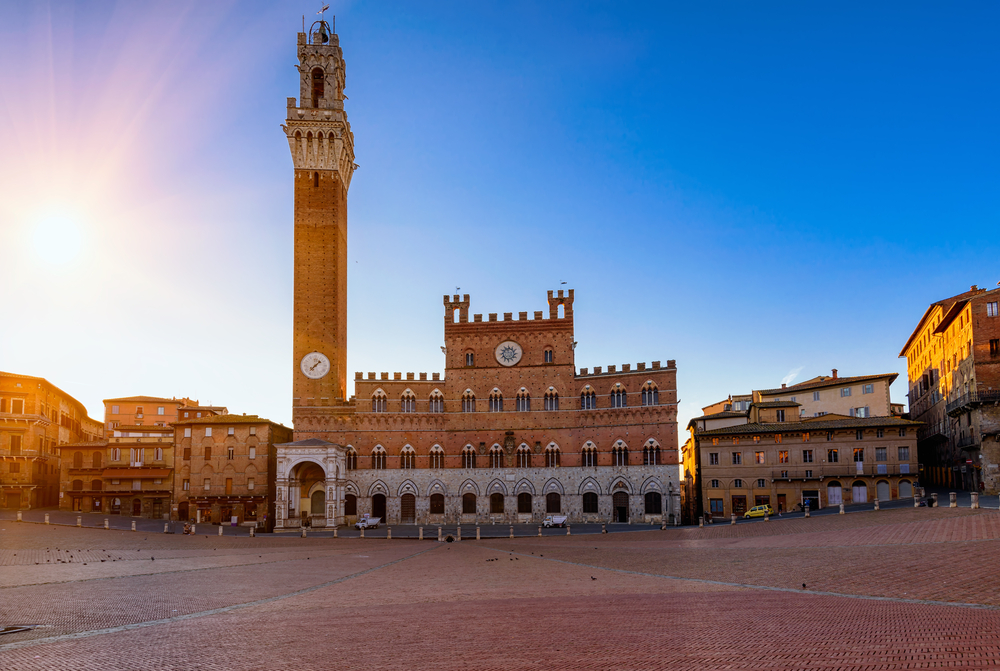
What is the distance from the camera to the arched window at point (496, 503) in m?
58.3

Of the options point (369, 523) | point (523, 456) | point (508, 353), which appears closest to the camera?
point (369, 523)

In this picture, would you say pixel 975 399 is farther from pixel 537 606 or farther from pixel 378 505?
pixel 378 505

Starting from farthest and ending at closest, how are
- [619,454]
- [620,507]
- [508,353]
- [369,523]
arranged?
[508,353]
[619,454]
[620,507]
[369,523]

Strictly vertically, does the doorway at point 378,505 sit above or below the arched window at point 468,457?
below

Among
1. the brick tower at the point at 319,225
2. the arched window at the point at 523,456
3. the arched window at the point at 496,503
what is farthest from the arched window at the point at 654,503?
the brick tower at the point at 319,225

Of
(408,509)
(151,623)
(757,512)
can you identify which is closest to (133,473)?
(408,509)

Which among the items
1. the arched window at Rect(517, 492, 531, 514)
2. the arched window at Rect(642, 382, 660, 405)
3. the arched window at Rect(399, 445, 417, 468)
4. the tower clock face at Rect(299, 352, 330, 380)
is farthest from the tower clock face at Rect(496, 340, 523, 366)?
the tower clock face at Rect(299, 352, 330, 380)

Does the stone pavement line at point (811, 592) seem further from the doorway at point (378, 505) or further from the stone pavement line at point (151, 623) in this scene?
the doorway at point (378, 505)

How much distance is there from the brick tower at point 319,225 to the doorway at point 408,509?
975 centimetres

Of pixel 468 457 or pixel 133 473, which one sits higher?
pixel 468 457

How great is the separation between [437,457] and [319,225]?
72.3 ft

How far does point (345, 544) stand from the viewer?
140ft

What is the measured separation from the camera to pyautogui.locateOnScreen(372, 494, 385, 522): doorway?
58.3 m

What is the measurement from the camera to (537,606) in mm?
18406
